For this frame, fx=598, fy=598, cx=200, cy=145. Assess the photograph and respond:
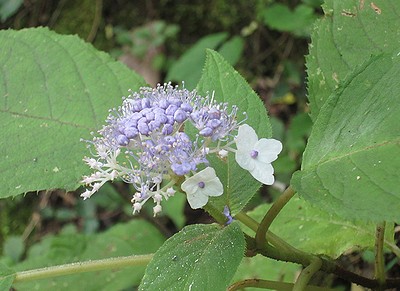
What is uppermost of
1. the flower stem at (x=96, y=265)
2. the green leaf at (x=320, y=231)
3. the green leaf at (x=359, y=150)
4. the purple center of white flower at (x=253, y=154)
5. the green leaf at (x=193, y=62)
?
the green leaf at (x=359, y=150)

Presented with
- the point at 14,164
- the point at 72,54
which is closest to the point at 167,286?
the point at 14,164

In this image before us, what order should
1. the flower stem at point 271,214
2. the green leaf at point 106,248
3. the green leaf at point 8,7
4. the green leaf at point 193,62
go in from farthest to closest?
the green leaf at point 8,7
the green leaf at point 193,62
the green leaf at point 106,248
the flower stem at point 271,214

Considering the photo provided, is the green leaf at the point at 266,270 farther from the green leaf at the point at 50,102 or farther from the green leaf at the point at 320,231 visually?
A: the green leaf at the point at 50,102

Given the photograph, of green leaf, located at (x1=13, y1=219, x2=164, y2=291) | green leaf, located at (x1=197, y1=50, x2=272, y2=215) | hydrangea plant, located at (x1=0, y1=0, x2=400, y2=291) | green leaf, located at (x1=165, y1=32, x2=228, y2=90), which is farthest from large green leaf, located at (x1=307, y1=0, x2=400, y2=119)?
green leaf, located at (x1=165, y1=32, x2=228, y2=90)

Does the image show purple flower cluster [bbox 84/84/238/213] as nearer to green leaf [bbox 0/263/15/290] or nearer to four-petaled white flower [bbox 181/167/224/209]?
four-petaled white flower [bbox 181/167/224/209]

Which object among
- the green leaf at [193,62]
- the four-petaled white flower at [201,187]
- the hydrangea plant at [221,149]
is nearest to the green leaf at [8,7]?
the green leaf at [193,62]

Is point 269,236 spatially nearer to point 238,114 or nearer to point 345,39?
point 238,114

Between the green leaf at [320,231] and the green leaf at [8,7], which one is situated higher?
the green leaf at [320,231]
